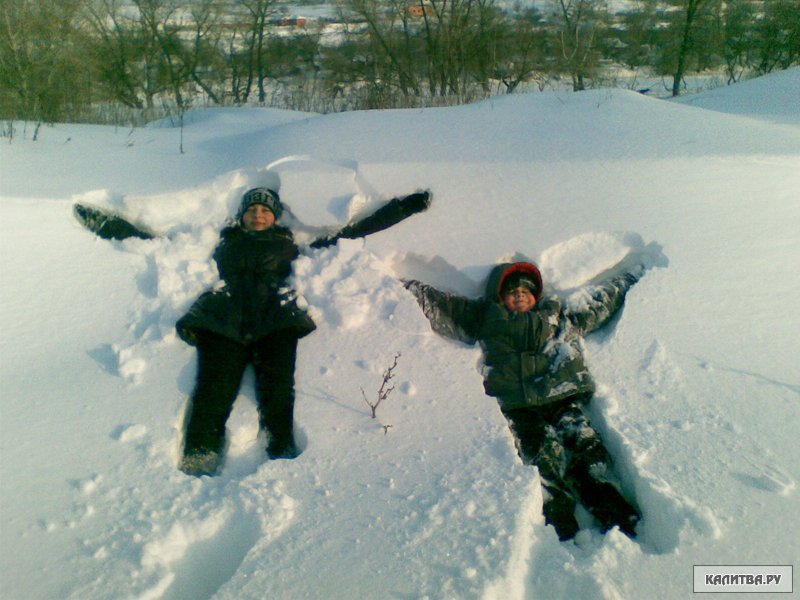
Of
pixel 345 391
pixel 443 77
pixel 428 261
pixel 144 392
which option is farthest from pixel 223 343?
pixel 443 77

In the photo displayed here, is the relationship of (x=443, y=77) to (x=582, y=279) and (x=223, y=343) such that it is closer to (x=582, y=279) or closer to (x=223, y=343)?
(x=582, y=279)

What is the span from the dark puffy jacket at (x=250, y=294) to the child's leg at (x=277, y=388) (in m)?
0.07

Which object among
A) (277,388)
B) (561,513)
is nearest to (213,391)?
(277,388)

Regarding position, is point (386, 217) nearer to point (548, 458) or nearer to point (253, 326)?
point (253, 326)

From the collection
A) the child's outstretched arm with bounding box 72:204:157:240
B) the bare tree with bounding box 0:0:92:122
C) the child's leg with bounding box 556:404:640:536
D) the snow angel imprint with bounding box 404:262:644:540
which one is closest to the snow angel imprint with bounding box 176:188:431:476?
the child's outstretched arm with bounding box 72:204:157:240

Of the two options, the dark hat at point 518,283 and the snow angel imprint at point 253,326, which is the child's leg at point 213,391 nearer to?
the snow angel imprint at point 253,326

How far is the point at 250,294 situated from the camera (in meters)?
2.77

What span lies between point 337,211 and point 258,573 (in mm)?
2187

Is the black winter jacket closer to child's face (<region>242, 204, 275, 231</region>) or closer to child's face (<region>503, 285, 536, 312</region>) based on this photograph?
child's face (<region>242, 204, 275, 231</region>)

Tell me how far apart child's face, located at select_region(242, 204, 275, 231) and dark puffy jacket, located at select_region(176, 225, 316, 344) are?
41mm

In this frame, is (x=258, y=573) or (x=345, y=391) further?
(x=345, y=391)

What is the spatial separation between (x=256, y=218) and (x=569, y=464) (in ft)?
6.88

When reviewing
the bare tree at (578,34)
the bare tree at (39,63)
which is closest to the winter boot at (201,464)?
the bare tree at (39,63)

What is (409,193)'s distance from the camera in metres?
3.42
